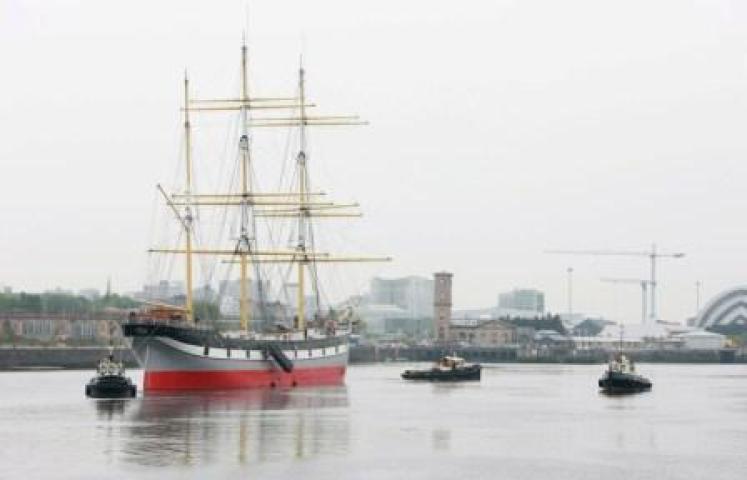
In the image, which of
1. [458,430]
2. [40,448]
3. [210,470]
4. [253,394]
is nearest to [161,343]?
[253,394]

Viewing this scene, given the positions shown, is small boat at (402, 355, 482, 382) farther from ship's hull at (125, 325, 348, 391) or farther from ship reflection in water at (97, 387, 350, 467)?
ship reflection in water at (97, 387, 350, 467)

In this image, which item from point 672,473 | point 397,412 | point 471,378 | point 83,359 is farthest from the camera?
point 83,359

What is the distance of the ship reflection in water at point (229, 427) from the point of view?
63.0 metres

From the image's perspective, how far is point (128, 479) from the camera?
54688 mm

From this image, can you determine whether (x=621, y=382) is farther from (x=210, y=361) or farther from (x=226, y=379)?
(x=210, y=361)

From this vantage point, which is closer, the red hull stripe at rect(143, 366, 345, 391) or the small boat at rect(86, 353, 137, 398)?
the small boat at rect(86, 353, 137, 398)

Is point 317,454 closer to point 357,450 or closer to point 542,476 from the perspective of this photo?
point 357,450

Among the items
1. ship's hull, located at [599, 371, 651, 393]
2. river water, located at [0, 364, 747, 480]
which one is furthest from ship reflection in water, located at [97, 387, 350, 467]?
ship's hull, located at [599, 371, 651, 393]

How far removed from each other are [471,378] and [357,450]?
9027 cm

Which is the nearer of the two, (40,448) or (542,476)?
(542,476)

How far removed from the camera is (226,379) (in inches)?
4584

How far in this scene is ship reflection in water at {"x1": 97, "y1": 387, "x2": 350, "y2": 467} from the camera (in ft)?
207

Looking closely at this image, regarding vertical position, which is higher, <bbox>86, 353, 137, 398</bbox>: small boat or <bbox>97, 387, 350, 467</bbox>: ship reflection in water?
<bbox>86, 353, 137, 398</bbox>: small boat

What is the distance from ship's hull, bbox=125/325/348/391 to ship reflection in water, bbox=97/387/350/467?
3.48 metres
